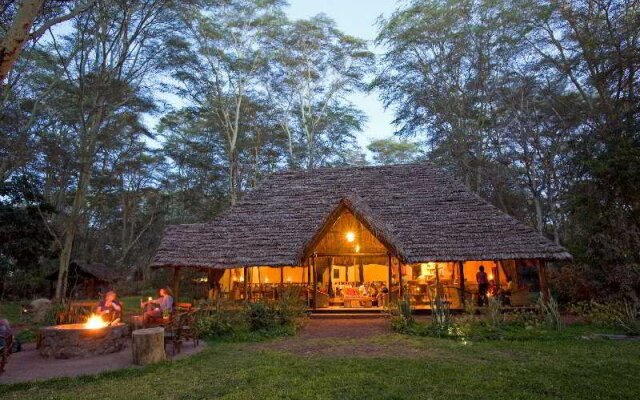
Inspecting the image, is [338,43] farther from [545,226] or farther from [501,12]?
[545,226]

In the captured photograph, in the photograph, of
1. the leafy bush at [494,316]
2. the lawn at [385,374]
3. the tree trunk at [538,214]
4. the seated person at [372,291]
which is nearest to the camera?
the lawn at [385,374]

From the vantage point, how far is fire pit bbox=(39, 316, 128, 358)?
26.1ft

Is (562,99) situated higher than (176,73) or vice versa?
(176,73)

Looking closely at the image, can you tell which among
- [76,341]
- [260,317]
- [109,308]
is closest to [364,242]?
[260,317]

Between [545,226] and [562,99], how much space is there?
37.4 feet

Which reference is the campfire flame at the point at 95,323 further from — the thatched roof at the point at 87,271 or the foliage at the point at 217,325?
the thatched roof at the point at 87,271

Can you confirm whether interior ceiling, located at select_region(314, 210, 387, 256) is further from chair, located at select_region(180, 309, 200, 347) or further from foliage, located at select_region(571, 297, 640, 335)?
foliage, located at select_region(571, 297, 640, 335)

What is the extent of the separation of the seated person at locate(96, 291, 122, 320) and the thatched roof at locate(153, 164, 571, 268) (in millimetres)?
2426

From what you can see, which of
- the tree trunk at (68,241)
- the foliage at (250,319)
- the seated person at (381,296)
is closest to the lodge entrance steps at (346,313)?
the seated person at (381,296)

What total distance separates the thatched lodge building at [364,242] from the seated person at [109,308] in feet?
8.08

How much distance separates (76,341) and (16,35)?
5852 mm

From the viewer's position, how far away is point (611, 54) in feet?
38.7

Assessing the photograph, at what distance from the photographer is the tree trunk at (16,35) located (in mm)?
4402

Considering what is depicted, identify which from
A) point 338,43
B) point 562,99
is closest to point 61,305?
point 338,43
